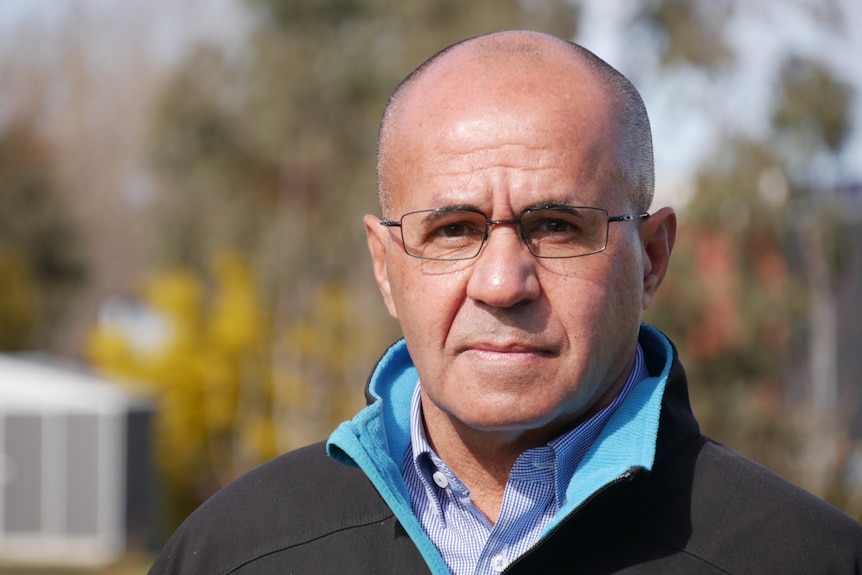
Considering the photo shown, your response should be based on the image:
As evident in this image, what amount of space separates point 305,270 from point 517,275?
64.3 feet

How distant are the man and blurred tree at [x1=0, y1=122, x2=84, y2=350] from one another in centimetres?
2584

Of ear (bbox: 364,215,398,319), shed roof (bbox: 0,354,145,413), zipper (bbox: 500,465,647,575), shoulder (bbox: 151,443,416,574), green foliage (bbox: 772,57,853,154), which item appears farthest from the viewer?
shed roof (bbox: 0,354,145,413)

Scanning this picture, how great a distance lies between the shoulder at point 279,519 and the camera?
2143mm

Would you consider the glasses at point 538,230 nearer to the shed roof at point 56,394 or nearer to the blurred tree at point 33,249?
the shed roof at point 56,394

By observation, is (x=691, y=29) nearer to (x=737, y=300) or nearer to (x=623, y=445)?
(x=737, y=300)

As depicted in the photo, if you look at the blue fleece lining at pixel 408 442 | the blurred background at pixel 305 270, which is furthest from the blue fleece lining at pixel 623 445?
the blurred background at pixel 305 270

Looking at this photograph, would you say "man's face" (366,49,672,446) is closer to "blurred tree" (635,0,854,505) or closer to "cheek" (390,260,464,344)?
"cheek" (390,260,464,344)

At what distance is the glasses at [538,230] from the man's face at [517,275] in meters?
0.01

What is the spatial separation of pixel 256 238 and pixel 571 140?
20.4m

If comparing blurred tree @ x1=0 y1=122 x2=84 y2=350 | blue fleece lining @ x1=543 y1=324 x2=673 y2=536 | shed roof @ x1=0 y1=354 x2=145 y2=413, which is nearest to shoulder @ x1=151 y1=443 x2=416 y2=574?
blue fleece lining @ x1=543 y1=324 x2=673 y2=536

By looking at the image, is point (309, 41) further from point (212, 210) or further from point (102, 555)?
point (102, 555)

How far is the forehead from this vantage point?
2.01 m

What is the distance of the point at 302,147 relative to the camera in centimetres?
2088

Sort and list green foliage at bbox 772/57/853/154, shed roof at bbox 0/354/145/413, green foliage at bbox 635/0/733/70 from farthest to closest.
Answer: shed roof at bbox 0/354/145/413, green foliage at bbox 635/0/733/70, green foliage at bbox 772/57/853/154
